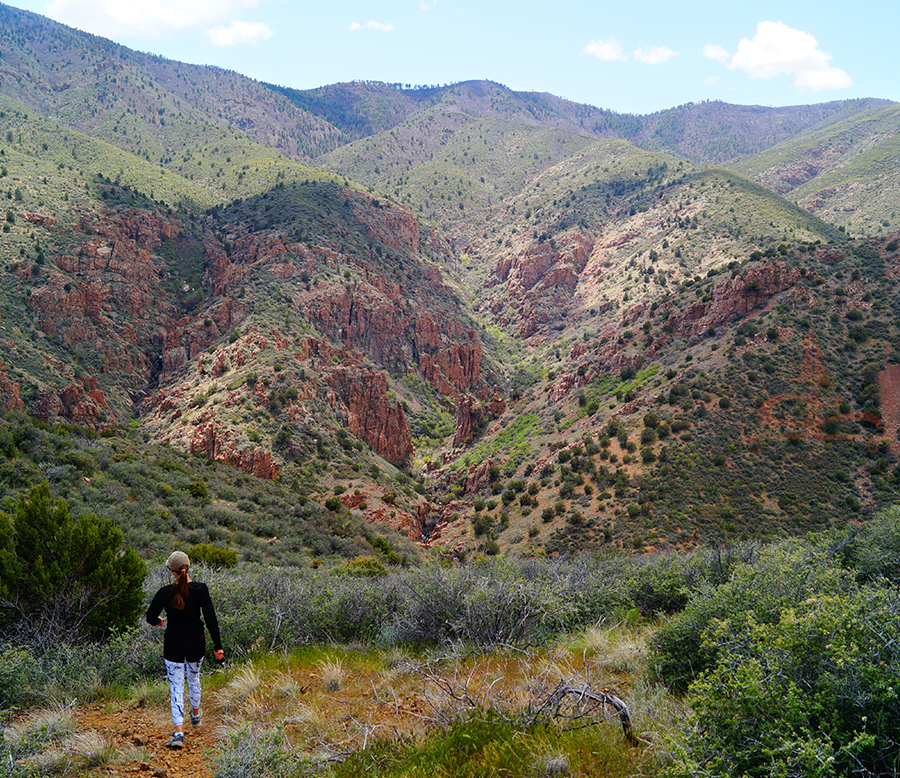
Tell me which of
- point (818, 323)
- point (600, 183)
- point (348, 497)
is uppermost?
point (600, 183)

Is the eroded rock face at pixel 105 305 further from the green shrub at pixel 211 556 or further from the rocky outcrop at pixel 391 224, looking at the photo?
the rocky outcrop at pixel 391 224

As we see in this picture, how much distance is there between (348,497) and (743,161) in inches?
6458

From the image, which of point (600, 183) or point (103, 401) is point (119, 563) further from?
point (600, 183)

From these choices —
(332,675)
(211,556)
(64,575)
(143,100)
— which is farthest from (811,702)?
(143,100)

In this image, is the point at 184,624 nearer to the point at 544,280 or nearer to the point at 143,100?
the point at 544,280

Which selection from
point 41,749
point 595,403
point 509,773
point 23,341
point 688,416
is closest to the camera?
point 509,773

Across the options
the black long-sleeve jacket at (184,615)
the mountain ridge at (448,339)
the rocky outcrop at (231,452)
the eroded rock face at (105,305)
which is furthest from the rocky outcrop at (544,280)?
the black long-sleeve jacket at (184,615)

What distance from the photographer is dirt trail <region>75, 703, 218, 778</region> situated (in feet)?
14.6

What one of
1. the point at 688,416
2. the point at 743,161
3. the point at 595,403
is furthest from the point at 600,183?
the point at 688,416

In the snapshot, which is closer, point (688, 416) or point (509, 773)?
point (509, 773)

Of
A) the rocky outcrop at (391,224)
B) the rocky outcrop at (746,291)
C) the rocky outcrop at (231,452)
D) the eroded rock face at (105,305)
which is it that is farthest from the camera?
the rocky outcrop at (391,224)

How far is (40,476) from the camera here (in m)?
16.7

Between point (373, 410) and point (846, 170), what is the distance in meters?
118

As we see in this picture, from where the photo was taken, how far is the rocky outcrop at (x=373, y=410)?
1870 inches
